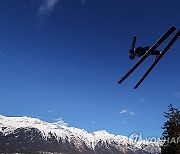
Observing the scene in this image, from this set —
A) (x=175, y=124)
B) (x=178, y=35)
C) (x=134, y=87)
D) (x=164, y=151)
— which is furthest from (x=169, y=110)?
(x=178, y=35)

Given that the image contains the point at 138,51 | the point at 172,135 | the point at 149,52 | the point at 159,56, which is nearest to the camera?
the point at 149,52

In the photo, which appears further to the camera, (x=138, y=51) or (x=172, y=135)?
(x=172, y=135)

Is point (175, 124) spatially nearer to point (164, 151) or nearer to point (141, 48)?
point (164, 151)

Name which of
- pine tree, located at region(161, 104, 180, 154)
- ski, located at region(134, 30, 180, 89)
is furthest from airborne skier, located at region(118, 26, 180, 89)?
pine tree, located at region(161, 104, 180, 154)

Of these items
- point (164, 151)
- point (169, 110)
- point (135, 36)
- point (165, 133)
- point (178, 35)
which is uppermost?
point (169, 110)

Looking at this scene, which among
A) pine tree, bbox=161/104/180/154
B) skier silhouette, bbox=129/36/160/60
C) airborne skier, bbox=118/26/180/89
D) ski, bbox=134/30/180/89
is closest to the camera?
airborne skier, bbox=118/26/180/89

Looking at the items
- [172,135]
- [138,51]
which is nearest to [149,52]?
[138,51]

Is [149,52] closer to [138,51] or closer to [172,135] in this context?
[138,51]

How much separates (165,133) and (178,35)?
149 ft

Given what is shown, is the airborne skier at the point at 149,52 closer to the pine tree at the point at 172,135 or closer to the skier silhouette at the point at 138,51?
the skier silhouette at the point at 138,51

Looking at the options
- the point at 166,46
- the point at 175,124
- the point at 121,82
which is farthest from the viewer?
the point at 175,124

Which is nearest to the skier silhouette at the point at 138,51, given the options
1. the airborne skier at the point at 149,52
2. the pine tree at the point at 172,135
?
the airborne skier at the point at 149,52

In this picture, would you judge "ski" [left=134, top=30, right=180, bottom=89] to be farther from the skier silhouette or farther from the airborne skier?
the skier silhouette

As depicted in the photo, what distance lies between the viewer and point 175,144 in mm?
44281
